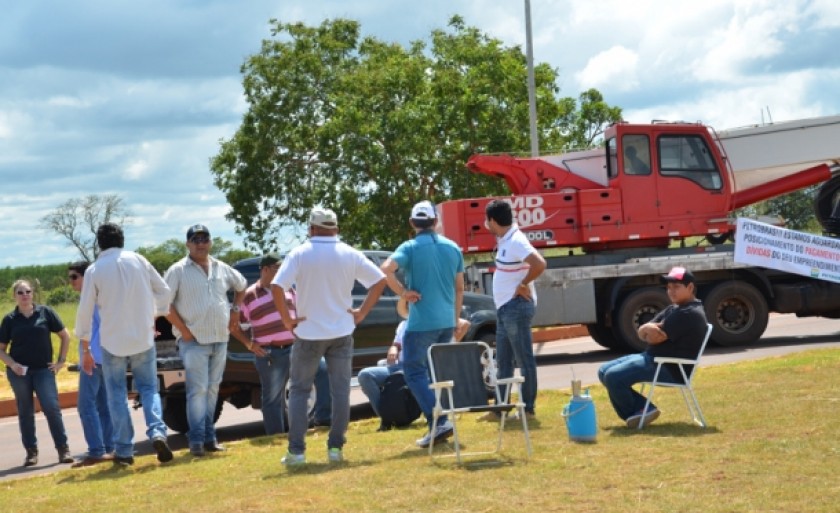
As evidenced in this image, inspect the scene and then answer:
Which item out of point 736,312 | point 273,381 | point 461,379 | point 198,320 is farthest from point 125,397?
point 736,312

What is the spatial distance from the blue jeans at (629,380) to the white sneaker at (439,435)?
1.40 metres

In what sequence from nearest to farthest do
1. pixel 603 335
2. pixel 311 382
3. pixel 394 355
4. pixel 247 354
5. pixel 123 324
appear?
pixel 311 382 → pixel 123 324 → pixel 394 355 → pixel 247 354 → pixel 603 335

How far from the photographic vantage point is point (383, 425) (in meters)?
12.6

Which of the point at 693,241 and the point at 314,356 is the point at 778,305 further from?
the point at 314,356

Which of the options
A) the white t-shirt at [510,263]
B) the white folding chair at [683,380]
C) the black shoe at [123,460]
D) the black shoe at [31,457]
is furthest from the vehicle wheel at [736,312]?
the black shoe at [123,460]

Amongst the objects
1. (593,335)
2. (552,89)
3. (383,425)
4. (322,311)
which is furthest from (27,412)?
(552,89)

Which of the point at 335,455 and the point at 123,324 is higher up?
the point at 123,324

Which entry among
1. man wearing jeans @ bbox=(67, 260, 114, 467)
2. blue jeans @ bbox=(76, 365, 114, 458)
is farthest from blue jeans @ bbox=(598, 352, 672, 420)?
blue jeans @ bbox=(76, 365, 114, 458)

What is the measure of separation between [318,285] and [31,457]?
427 centimetres

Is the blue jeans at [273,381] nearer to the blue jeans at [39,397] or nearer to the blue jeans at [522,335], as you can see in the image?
the blue jeans at [39,397]

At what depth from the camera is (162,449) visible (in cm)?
1078

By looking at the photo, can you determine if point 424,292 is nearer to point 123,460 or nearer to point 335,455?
point 335,455

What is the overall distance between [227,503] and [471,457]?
2.04 metres

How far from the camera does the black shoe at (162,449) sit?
424 inches
